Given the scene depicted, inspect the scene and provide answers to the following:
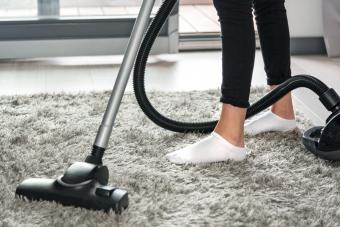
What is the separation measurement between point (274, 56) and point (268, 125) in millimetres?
213

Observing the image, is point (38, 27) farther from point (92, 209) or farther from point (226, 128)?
point (92, 209)

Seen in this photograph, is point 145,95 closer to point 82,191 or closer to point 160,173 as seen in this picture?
point 160,173

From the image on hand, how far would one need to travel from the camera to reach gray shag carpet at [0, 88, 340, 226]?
4.36ft

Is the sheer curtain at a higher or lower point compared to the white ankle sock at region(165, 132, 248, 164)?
higher

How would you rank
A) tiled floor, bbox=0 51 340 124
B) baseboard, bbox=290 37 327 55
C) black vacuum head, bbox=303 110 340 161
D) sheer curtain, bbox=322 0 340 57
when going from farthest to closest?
baseboard, bbox=290 37 327 55, sheer curtain, bbox=322 0 340 57, tiled floor, bbox=0 51 340 124, black vacuum head, bbox=303 110 340 161

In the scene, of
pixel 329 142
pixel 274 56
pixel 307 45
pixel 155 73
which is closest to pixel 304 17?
pixel 307 45

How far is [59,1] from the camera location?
2945mm

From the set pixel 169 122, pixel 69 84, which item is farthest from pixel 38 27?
pixel 169 122

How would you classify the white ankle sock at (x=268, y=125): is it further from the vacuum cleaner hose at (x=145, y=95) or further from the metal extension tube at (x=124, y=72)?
the metal extension tube at (x=124, y=72)

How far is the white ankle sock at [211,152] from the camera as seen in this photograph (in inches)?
63.6

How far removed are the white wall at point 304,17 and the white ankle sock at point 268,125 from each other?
1178mm

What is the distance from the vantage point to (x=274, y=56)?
181cm

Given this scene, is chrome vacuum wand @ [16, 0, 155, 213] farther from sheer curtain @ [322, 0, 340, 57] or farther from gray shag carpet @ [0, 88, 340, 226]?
sheer curtain @ [322, 0, 340, 57]

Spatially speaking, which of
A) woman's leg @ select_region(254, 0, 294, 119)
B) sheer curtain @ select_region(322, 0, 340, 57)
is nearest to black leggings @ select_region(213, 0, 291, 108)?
woman's leg @ select_region(254, 0, 294, 119)
